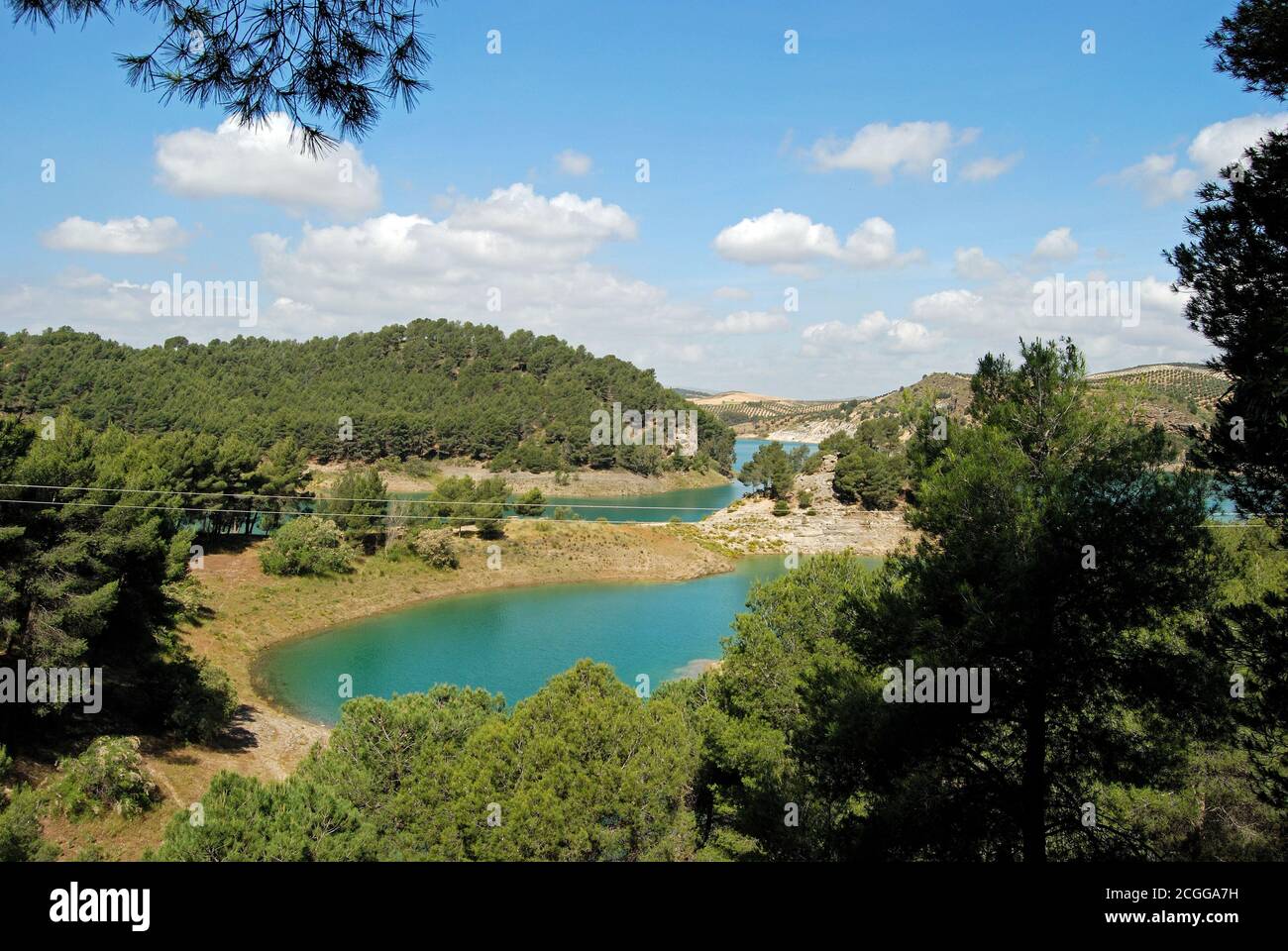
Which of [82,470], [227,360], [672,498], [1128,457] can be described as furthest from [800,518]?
[227,360]

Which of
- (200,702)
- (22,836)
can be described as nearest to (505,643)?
(200,702)

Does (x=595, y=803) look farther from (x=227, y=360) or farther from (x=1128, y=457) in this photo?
(x=227, y=360)

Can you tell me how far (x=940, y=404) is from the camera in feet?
28.5

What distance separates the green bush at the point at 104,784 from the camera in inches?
487

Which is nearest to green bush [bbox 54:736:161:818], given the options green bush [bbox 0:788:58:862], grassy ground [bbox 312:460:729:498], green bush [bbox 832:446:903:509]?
green bush [bbox 0:788:58:862]

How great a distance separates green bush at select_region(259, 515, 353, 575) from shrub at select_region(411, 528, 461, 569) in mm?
3142

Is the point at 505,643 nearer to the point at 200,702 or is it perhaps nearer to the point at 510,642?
the point at 510,642

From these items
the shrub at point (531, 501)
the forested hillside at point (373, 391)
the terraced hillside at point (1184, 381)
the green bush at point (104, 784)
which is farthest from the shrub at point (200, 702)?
the forested hillside at point (373, 391)

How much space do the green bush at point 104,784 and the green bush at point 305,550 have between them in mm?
16934

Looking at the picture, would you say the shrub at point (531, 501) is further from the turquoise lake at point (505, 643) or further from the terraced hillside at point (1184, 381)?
the terraced hillside at point (1184, 381)

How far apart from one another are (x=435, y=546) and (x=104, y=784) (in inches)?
820

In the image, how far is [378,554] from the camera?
33.2 m

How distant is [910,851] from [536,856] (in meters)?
4.59
